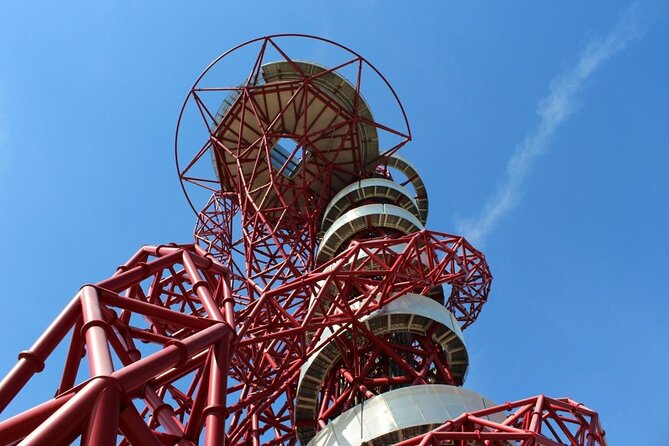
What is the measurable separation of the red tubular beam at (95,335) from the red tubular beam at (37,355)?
0.98 ft

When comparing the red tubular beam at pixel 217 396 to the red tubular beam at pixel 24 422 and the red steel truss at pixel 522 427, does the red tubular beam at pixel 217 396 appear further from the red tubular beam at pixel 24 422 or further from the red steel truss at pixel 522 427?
the red steel truss at pixel 522 427

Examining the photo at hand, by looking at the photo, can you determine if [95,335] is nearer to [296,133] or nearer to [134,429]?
[134,429]

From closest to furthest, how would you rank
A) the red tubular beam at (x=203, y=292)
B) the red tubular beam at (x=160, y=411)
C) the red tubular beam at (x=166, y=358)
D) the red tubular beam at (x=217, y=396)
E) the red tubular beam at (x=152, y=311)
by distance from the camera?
the red tubular beam at (x=166, y=358) → the red tubular beam at (x=217, y=396) → the red tubular beam at (x=160, y=411) → the red tubular beam at (x=152, y=311) → the red tubular beam at (x=203, y=292)

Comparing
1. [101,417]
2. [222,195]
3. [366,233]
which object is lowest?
[101,417]

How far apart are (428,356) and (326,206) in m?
14.5

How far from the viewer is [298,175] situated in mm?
38469

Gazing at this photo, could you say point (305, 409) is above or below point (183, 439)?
above

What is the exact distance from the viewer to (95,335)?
7160 mm

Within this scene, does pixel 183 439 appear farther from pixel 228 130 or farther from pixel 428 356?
pixel 228 130

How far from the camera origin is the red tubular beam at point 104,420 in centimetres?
530

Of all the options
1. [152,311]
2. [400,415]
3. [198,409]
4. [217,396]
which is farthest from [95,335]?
[400,415]

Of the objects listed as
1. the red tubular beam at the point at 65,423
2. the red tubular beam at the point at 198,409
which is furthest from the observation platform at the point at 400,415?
the red tubular beam at the point at 65,423

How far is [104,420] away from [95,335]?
6.15 ft

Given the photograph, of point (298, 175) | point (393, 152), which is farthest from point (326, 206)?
point (393, 152)
